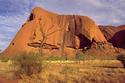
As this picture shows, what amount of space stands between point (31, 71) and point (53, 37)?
288 ft

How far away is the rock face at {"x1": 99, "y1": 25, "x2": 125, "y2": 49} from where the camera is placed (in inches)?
5349

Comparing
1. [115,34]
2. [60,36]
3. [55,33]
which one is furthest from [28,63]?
[115,34]

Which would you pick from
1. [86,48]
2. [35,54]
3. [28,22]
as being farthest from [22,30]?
[35,54]

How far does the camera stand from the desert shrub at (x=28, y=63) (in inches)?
1108

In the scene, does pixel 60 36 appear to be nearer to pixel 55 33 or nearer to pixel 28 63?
pixel 55 33

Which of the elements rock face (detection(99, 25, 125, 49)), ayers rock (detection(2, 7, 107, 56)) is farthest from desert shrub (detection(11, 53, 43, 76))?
rock face (detection(99, 25, 125, 49))

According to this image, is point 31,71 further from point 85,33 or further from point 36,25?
point 85,33

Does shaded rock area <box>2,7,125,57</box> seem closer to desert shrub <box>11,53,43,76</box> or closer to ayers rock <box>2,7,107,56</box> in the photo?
ayers rock <box>2,7,107,56</box>

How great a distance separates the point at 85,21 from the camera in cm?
12381

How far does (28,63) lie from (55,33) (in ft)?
296

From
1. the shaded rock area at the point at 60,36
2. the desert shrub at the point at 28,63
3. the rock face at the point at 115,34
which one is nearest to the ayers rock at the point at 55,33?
the shaded rock area at the point at 60,36

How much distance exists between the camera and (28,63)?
92.2ft

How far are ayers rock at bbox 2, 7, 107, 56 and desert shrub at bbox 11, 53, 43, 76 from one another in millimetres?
73635

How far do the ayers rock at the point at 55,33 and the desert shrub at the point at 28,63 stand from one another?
73.6 metres
